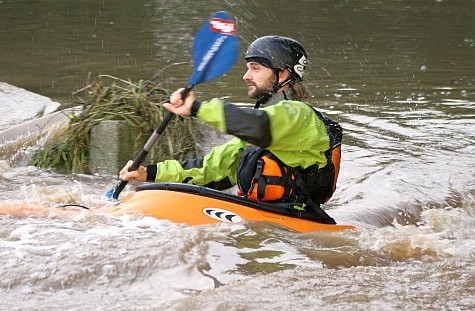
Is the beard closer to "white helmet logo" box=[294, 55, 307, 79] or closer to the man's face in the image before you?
the man's face

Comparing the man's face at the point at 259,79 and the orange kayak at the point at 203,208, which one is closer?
the orange kayak at the point at 203,208

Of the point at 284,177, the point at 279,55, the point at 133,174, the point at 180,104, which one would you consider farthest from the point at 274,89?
the point at 133,174

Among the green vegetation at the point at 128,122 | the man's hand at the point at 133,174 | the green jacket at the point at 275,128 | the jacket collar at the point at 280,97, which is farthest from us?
the green vegetation at the point at 128,122

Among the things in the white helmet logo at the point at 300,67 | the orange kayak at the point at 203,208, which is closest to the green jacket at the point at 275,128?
the white helmet logo at the point at 300,67

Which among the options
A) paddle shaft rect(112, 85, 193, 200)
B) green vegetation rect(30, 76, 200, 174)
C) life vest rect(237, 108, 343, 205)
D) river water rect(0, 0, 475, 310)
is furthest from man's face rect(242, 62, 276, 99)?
green vegetation rect(30, 76, 200, 174)

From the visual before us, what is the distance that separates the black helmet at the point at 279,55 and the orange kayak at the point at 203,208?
0.79m

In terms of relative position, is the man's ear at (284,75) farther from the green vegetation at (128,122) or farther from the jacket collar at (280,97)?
the green vegetation at (128,122)

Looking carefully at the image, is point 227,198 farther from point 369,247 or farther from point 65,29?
point 65,29

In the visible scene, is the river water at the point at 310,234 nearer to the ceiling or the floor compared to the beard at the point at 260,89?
nearer to the floor

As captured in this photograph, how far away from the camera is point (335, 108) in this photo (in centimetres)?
983

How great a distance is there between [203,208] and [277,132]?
566 mm

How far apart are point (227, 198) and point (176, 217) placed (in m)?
0.29

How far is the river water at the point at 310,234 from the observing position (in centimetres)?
426

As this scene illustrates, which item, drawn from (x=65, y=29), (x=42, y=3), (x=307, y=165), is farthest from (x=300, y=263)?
(x=42, y=3)
